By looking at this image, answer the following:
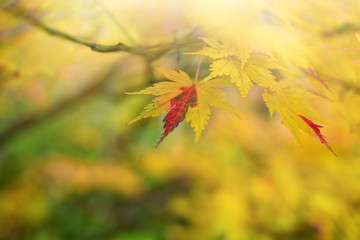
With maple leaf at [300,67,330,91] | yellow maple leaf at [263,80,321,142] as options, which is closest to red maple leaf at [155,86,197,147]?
yellow maple leaf at [263,80,321,142]

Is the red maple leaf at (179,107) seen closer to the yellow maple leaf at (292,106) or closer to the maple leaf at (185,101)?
the maple leaf at (185,101)

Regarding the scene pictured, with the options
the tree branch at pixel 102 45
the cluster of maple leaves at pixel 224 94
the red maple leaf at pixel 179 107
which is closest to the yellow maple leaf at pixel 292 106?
the cluster of maple leaves at pixel 224 94

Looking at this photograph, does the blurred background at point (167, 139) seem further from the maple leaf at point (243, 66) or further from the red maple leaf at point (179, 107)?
the red maple leaf at point (179, 107)

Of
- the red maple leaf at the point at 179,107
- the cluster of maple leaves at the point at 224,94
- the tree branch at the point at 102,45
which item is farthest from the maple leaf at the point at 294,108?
the tree branch at the point at 102,45

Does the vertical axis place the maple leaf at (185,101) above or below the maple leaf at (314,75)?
above

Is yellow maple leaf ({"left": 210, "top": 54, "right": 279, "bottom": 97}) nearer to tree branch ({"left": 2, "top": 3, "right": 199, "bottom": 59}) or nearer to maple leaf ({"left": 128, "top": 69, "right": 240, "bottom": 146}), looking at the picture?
maple leaf ({"left": 128, "top": 69, "right": 240, "bottom": 146})

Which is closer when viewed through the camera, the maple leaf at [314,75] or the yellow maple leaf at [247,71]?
the yellow maple leaf at [247,71]
